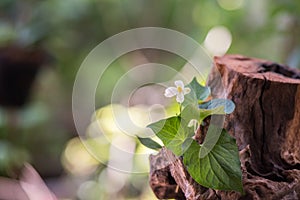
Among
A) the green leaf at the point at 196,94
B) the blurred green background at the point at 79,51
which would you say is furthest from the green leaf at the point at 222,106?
the blurred green background at the point at 79,51

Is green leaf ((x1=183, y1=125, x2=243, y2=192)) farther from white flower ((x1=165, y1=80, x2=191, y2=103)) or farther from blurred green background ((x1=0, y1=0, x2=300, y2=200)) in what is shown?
blurred green background ((x1=0, y1=0, x2=300, y2=200))

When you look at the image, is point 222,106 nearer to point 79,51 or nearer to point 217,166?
point 217,166

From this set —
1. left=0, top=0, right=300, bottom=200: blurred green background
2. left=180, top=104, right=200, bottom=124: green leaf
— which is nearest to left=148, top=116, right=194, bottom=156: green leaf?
left=180, top=104, right=200, bottom=124: green leaf

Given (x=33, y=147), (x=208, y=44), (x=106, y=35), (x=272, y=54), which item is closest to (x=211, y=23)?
(x=272, y=54)

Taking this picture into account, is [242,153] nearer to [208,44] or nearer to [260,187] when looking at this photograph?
[260,187]

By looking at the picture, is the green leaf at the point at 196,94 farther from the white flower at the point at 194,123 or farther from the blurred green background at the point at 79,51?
the blurred green background at the point at 79,51

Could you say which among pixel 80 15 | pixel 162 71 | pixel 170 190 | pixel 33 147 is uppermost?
pixel 80 15
